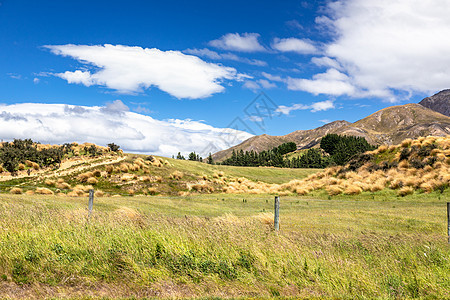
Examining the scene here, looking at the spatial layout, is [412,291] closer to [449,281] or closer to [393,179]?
[449,281]

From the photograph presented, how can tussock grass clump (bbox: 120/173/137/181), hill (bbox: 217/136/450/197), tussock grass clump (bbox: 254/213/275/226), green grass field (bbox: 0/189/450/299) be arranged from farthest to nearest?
tussock grass clump (bbox: 120/173/137/181), hill (bbox: 217/136/450/197), tussock grass clump (bbox: 254/213/275/226), green grass field (bbox: 0/189/450/299)

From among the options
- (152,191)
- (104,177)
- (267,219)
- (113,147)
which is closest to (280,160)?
(113,147)

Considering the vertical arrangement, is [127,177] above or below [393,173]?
below

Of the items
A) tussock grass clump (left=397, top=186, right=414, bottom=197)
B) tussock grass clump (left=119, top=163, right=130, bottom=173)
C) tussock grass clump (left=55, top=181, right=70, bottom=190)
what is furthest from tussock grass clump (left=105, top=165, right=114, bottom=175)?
tussock grass clump (left=397, top=186, right=414, bottom=197)

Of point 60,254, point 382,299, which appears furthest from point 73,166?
point 382,299

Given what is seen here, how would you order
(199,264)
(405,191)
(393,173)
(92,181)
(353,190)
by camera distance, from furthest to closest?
1. (92,181)
2. (393,173)
3. (353,190)
4. (405,191)
5. (199,264)

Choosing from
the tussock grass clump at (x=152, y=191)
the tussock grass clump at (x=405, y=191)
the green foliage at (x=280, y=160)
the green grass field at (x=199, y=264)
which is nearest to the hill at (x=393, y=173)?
the tussock grass clump at (x=405, y=191)

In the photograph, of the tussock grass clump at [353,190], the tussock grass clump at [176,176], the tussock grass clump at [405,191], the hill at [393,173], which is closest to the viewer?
the tussock grass clump at [405,191]

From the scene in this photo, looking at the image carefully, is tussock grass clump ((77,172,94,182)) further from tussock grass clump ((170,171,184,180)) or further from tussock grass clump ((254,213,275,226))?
tussock grass clump ((254,213,275,226))

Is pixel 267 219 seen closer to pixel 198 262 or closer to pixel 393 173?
pixel 198 262

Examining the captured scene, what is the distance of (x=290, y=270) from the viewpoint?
21.9ft

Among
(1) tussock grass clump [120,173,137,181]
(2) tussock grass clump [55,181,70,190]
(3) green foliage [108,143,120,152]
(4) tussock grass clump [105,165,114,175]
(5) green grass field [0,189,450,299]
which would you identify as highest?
(3) green foliage [108,143,120,152]

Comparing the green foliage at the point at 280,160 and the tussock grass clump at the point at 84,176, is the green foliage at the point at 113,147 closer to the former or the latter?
the tussock grass clump at the point at 84,176

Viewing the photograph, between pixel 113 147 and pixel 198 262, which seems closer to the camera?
pixel 198 262
